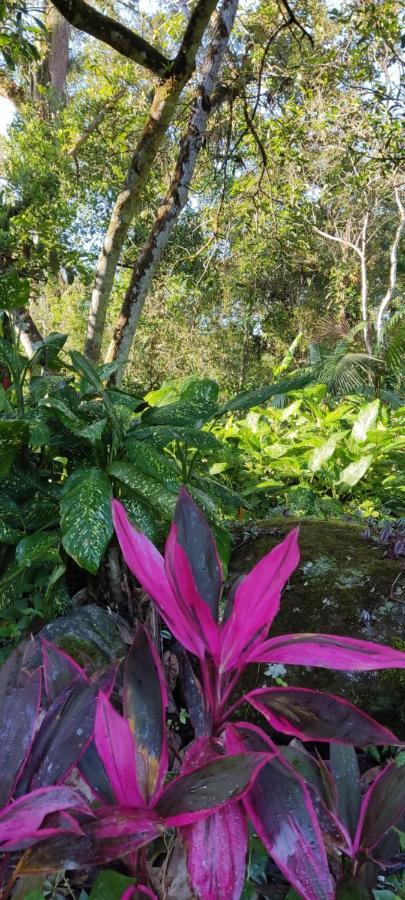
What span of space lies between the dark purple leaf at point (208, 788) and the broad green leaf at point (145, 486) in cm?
79

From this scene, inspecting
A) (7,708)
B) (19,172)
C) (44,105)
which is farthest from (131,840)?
(44,105)

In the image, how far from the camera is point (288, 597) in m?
1.37

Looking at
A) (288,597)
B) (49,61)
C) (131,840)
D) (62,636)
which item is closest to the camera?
(131,840)

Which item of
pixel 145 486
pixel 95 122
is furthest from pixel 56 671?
pixel 95 122

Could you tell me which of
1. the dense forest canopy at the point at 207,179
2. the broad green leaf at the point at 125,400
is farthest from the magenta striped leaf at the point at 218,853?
the dense forest canopy at the point at 207,179

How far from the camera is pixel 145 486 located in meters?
1.28

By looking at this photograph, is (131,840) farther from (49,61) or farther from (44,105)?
(49,61)

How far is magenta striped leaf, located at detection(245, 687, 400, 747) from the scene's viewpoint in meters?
0.45

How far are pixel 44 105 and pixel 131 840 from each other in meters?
9.24

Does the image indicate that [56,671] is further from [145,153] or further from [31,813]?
[145,153]

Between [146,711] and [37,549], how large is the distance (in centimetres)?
84

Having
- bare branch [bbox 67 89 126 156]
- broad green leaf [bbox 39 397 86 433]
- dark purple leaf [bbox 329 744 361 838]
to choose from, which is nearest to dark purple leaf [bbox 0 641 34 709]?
dark purple leaf [bbox 329 744 361 838]

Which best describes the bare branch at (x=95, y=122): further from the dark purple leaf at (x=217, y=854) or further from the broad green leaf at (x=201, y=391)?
the dark purple leaf at (x=217, y=854)

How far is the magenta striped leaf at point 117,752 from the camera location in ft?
1.46
